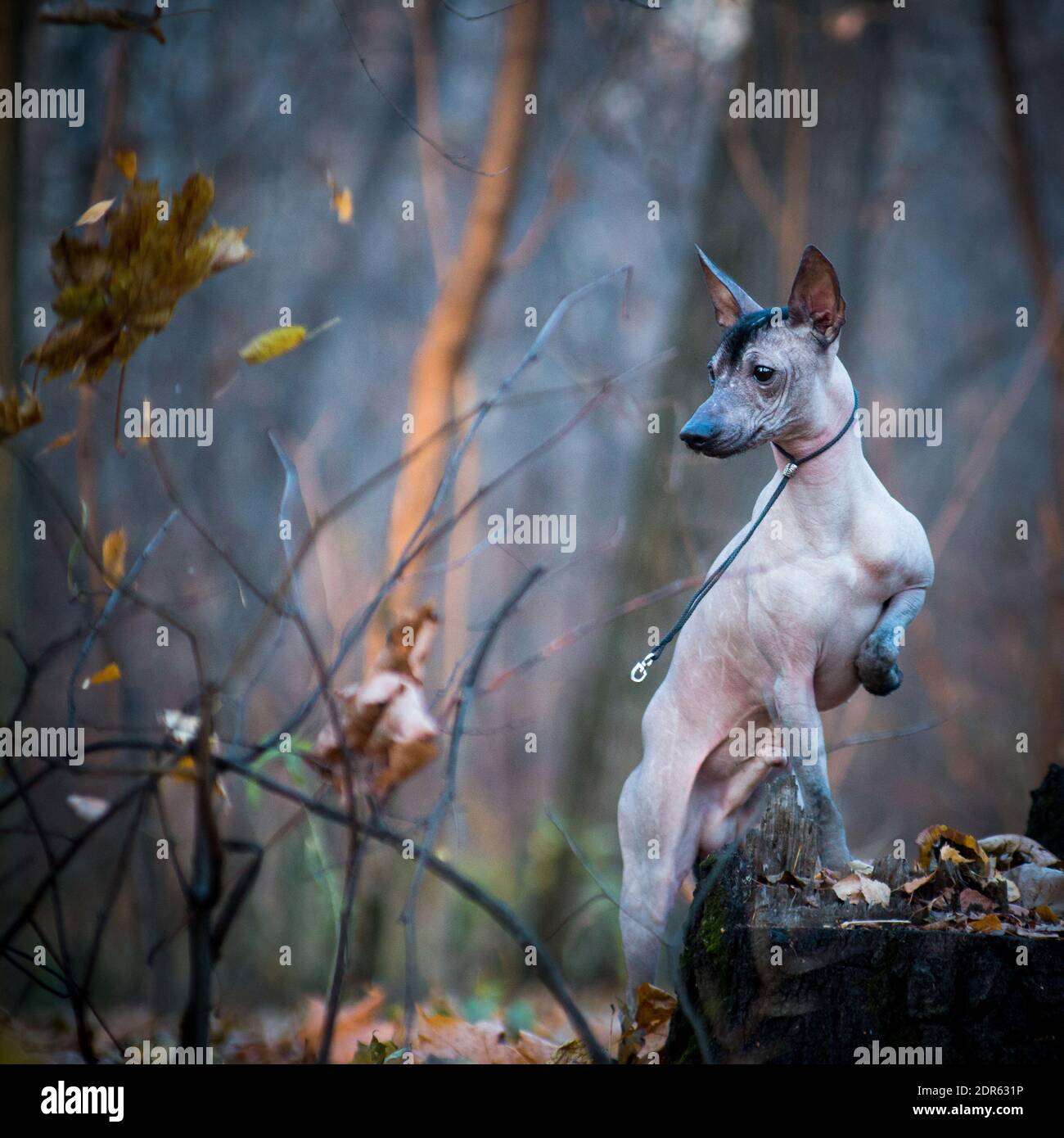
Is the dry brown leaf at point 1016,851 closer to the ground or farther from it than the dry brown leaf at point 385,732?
closer to the ground

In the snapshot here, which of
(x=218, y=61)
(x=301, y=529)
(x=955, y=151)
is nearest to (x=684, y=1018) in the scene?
(x=301, y=529)

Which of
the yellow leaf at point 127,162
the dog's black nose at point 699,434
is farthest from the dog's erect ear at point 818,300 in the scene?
the yellow leaf at point 127,162

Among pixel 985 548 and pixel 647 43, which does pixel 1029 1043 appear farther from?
pixel 985 548

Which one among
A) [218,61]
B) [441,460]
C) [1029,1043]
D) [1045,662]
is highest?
[218,61]

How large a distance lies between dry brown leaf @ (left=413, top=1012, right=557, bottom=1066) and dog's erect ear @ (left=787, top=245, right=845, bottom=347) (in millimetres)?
2257

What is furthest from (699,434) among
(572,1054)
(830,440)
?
(572,1054)

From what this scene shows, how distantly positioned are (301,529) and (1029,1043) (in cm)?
473

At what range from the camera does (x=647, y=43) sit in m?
7.58

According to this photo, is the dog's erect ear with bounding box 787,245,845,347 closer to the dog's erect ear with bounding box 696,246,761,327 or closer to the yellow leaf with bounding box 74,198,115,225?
the dog's erect ear with bounding box 696,246,761,327

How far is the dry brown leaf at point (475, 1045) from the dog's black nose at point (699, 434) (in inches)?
75.2

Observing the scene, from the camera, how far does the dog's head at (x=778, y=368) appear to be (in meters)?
2.92

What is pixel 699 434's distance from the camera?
2863mm

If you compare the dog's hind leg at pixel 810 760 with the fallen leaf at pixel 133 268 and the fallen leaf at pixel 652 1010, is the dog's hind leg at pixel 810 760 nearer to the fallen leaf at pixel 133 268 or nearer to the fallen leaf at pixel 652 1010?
the fallen leaf at pixel 652 1010

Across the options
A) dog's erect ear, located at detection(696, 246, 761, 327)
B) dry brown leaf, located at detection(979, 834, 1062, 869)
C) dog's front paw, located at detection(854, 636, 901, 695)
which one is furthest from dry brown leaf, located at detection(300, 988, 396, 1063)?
dog's erect ear, located at detection(696, 246, 761, 327)
